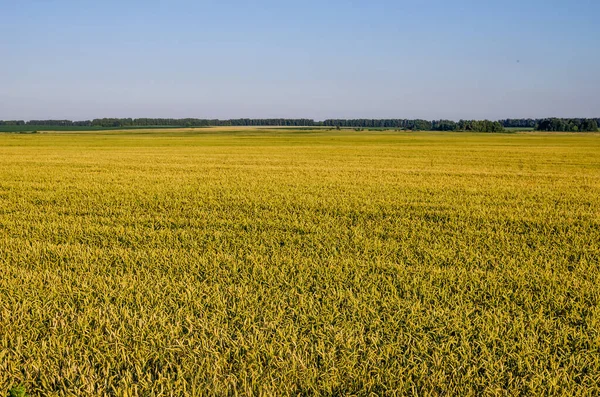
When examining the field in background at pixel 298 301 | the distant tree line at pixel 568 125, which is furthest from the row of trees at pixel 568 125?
the field in background at pixel 298 301

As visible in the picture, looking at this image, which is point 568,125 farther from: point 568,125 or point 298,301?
point 298,301

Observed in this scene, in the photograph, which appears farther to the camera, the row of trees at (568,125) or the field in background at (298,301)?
the row of trees at (568,125)

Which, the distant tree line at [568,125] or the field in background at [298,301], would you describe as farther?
the distant tree line at [568,125]

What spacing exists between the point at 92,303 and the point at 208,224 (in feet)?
14.1

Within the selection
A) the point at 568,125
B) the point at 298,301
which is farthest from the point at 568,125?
the point at 298,301

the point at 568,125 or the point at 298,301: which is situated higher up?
the point at 568,125

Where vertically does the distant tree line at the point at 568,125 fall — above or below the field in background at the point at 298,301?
above

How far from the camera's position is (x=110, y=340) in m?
3.70

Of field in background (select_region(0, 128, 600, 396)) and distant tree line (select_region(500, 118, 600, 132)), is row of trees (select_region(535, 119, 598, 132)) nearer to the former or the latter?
distant tree line (select_region(500, 118, 600, 132))

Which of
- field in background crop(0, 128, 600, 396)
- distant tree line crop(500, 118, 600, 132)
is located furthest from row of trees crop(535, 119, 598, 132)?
field in background crop(0, 128, 600, 396)

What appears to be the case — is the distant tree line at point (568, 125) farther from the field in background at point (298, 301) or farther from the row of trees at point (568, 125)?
the field in background at point (298, 301)

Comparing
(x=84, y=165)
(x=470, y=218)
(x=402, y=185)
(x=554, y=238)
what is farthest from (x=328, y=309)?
(x=84, y=165)

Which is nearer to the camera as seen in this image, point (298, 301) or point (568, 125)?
point (298, 301)

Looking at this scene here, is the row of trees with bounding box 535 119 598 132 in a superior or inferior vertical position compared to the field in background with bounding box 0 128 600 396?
superior
